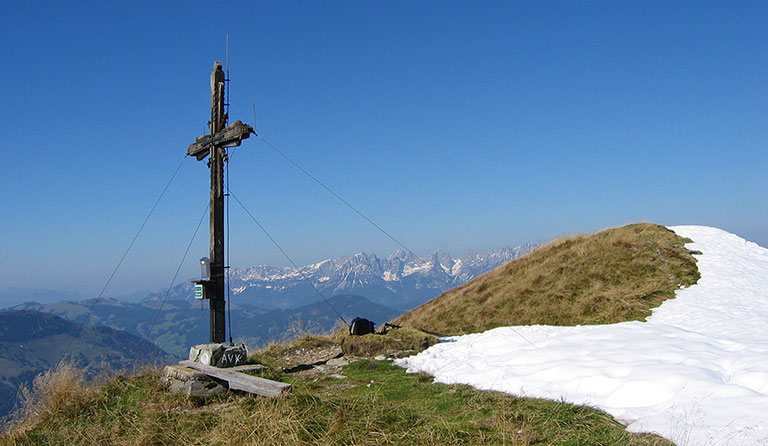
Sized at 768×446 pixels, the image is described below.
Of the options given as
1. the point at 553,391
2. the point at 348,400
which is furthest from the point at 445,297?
the point at 348,400

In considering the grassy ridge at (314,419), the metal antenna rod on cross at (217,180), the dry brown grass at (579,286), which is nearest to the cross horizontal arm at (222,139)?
the metal antenna rod on cross at (217,180)

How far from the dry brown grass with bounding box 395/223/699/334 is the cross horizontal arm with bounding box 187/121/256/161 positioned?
38.9 ft

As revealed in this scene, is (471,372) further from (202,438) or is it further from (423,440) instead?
(202,438)

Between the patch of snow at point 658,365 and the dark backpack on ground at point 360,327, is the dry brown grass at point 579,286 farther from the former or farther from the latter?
the dark backpack on ground at point 360,327

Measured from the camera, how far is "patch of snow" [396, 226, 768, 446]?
659 cm

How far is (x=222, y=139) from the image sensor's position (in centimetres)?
1261

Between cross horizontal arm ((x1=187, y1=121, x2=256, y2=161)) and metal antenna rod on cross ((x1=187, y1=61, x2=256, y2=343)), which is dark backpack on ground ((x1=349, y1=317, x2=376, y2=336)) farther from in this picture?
cross horizontal arm ((x1=187, y1=121, x2=256, y2=161))

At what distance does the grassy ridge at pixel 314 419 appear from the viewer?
19.3ft

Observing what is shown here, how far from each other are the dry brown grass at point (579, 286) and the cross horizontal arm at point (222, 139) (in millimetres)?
11859

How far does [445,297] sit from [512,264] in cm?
423

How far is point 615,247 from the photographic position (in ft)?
75.5

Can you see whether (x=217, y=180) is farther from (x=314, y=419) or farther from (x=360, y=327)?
(x=314, y=419)

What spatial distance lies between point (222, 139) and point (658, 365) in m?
11.4

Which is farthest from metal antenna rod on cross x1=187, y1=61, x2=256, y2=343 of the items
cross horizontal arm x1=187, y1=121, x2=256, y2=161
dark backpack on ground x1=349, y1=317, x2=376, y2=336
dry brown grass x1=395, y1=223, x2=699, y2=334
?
dry brown grass x1=395, y1=223, x2=699, y2=334
